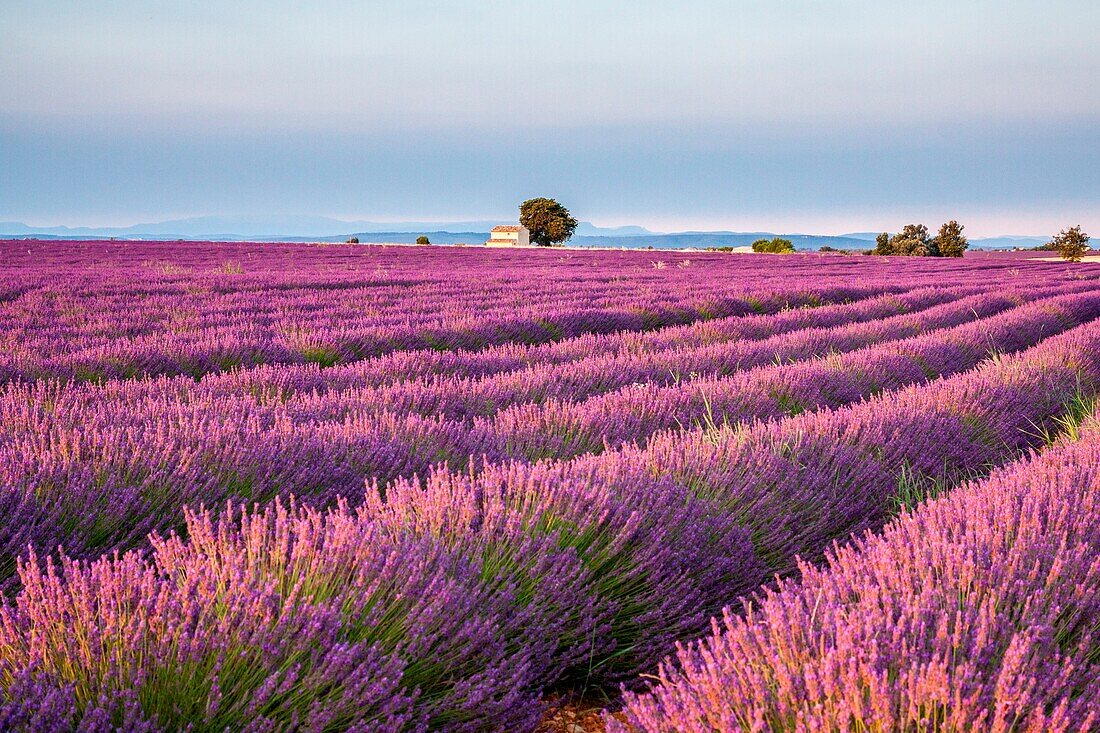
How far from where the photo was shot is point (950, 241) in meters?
66.7

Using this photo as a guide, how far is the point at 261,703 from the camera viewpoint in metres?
1.34

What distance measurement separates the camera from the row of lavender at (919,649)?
1.20 m

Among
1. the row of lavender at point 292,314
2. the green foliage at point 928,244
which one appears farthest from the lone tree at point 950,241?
the row of lavender at point 292,314

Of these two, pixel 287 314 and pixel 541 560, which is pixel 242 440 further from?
pixel 287 314

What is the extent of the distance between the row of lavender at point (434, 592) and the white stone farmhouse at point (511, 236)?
209 ft

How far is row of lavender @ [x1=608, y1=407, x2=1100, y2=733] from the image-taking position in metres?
1.20

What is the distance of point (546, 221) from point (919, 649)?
70449 mm

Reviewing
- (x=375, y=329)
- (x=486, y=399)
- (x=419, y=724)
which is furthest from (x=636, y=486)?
(x=375, y=329)

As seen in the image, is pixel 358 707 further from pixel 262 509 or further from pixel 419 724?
pixel 262 509

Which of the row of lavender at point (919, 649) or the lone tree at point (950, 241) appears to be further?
the lone tree at point (950, 241)

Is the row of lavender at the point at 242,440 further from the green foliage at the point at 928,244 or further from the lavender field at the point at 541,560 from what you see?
the green foliage at the point at 928,244

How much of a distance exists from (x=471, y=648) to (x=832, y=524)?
163 centimetres

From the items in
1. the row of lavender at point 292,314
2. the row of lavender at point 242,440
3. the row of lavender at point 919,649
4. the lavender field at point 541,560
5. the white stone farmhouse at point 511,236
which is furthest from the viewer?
the white stone farmhouse at point 511,236

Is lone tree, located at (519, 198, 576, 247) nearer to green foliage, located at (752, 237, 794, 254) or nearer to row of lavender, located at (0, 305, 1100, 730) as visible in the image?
green foliage, located at (752, 237, 794, 254)
